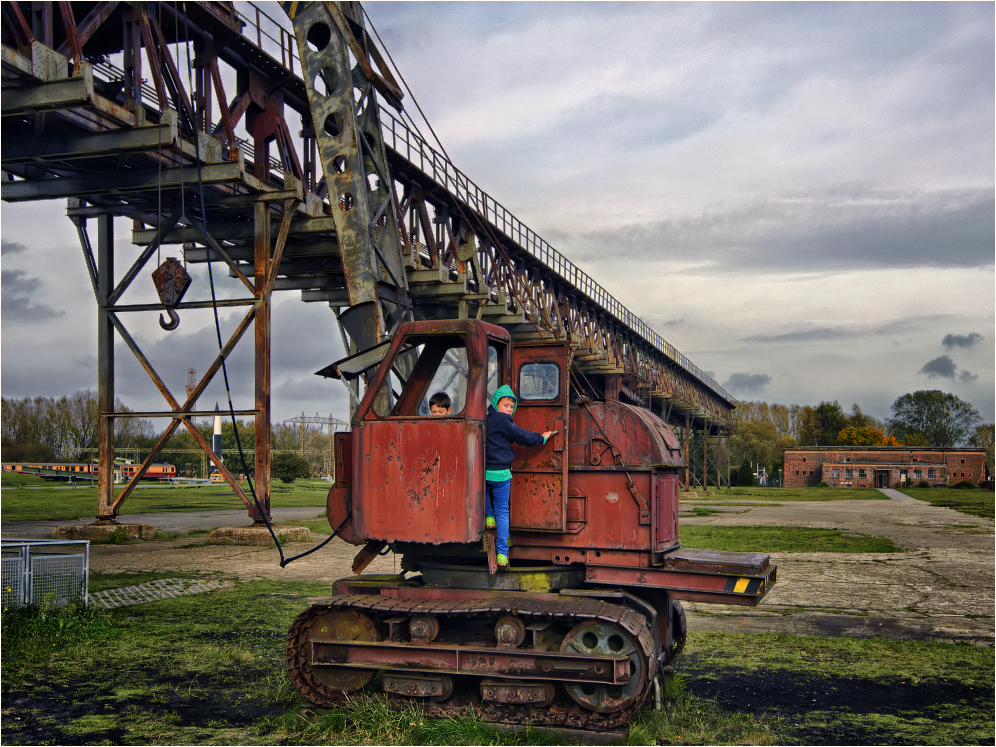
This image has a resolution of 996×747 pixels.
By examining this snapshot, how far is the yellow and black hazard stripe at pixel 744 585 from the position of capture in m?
6.88

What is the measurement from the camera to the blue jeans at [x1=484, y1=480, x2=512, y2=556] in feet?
22.9

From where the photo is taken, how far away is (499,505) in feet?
22.9

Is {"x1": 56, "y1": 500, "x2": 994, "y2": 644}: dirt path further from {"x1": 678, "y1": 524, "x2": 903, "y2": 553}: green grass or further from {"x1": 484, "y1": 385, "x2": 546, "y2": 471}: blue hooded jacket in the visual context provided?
{"x1": 484, "y1": 385, "x2": 546, "y2": 471}: blue hooded jacket

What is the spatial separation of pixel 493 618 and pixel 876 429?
126 m

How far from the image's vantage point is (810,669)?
8.52 metres

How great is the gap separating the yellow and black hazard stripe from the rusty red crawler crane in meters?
0.01

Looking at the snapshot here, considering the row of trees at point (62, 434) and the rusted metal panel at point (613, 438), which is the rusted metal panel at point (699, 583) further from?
the row of trees at point (62, 434)

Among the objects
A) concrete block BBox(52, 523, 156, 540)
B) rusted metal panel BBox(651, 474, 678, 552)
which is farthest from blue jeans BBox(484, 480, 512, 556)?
concrete block BBox(52, 523, 156, 540)

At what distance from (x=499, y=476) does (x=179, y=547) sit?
46.2ft

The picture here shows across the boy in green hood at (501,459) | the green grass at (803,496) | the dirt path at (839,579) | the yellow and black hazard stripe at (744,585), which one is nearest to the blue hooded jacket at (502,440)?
the boy in green hood at (501,459)

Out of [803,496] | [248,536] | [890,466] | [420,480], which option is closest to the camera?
[420,480]

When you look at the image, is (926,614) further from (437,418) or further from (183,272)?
(183,272)

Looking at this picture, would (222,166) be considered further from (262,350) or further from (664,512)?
(664,512)

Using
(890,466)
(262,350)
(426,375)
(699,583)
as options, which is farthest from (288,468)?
(890,466)
